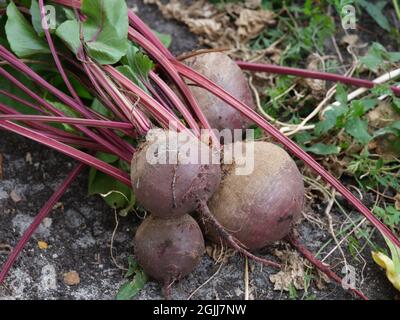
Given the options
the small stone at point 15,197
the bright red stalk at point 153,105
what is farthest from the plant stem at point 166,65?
the small stone at point 15,197

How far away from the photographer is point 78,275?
2027 mm

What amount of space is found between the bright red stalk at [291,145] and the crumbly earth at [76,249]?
0.61ft

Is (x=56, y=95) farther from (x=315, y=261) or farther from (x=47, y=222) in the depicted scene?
(x=315, y=261)

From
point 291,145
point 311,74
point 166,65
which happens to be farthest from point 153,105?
point 311,74

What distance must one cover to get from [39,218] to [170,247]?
44 cm

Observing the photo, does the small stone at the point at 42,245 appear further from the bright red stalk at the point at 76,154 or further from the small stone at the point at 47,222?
the bright red stalk at the point at 76,154

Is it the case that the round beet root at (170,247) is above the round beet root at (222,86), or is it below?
below

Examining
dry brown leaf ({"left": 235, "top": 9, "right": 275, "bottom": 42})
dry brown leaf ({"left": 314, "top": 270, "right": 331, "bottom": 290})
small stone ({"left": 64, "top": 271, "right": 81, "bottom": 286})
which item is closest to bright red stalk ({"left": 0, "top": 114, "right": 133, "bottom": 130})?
small stone ({"left": 64, "top": 271, "right": 81, "bottom": 286})

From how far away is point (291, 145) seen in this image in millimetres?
2074

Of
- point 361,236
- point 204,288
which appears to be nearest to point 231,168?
point 204,288

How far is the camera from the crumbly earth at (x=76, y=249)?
2.00 m

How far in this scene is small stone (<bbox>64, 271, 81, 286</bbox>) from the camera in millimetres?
2006
